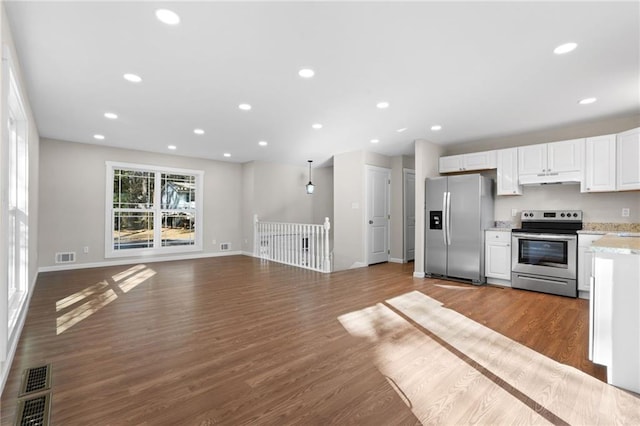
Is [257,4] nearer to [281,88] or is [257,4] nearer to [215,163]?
[281,88]

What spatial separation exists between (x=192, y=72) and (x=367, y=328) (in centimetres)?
308

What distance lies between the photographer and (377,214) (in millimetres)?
6625

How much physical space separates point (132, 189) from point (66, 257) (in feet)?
5.92

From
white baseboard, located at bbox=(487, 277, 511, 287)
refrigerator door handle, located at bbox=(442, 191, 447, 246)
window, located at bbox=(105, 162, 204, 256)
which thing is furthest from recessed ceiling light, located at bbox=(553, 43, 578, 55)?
window, located at bbox=(105, 162, 204, 256)

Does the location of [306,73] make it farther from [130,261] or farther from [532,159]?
[130,261]

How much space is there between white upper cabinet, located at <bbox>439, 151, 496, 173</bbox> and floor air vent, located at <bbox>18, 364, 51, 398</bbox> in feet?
19.3

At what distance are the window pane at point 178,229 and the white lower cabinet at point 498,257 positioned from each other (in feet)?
21.5

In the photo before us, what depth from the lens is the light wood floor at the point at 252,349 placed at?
68.2 inches

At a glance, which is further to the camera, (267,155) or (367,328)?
(267,155)

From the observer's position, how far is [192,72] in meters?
2.92

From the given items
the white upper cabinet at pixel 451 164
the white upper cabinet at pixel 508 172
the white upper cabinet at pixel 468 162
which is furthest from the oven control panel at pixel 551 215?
the white upper cabinet at pixel 451 164

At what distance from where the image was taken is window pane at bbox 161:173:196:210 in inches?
280

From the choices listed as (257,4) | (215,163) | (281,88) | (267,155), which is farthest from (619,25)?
(215,163)

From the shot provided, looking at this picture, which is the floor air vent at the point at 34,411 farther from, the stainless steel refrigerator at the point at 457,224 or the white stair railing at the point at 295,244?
the stainless steel refrigerator at the point at 457,224
